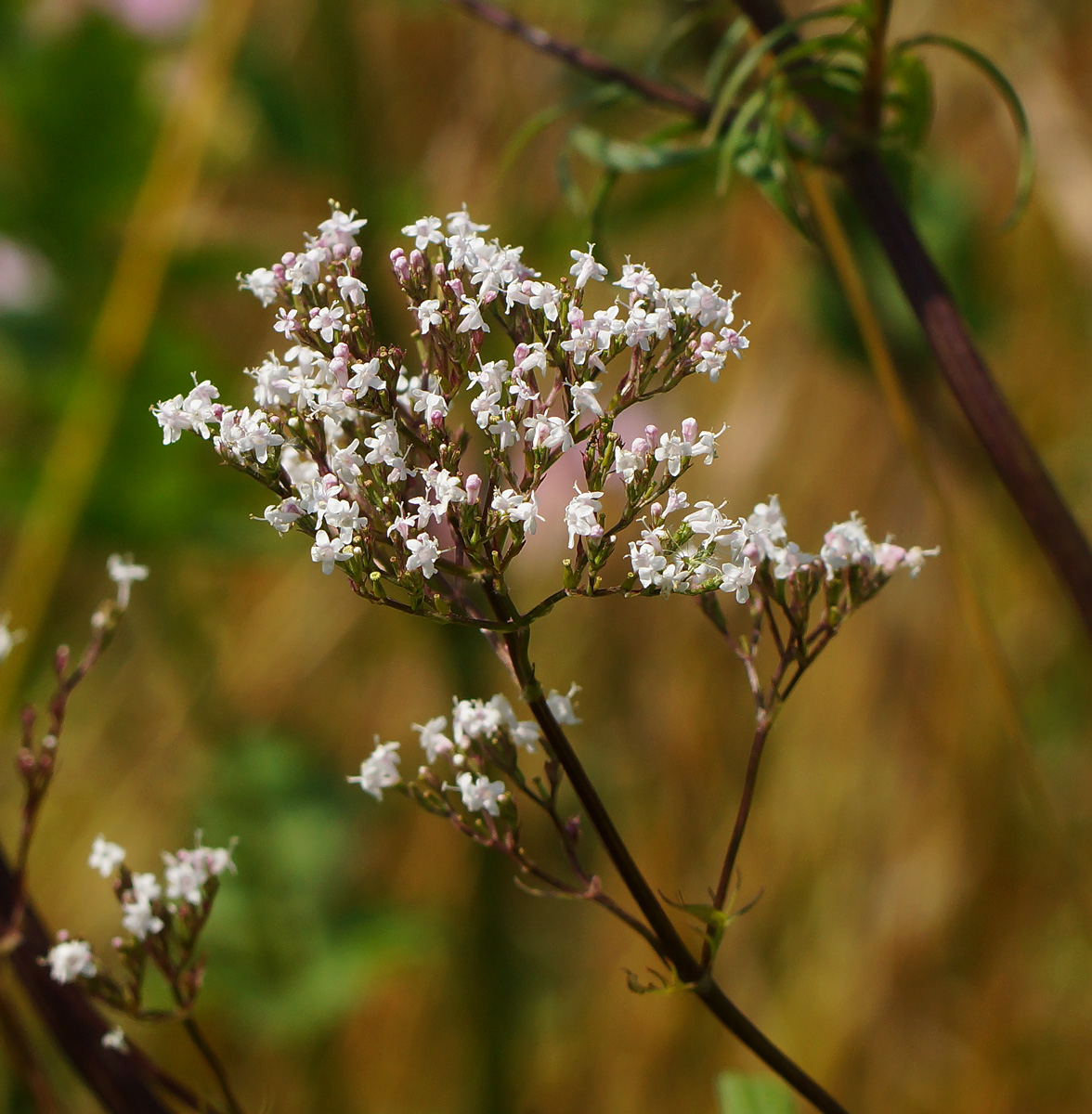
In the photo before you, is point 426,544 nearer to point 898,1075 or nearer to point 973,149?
point 898,1075

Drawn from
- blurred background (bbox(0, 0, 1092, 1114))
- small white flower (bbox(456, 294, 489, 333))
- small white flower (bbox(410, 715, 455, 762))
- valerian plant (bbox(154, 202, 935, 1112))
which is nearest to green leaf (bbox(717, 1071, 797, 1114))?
valerian plant (bbox(154, 202, 935, 1112))

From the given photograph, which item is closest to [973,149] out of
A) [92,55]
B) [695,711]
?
[695,711]

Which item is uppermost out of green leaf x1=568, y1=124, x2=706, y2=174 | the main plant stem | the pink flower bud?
green leaf x1=568, y1=124, x2=706, y2=174

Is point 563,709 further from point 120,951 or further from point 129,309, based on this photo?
point 129,309

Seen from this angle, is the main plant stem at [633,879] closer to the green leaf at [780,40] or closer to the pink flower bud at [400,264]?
the pink flower bud at [400,264]

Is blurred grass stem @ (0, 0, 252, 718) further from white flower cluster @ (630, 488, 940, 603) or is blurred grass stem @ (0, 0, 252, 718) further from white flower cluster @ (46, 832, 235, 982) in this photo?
white flower cluster @ (630, 488, 940, 603)
